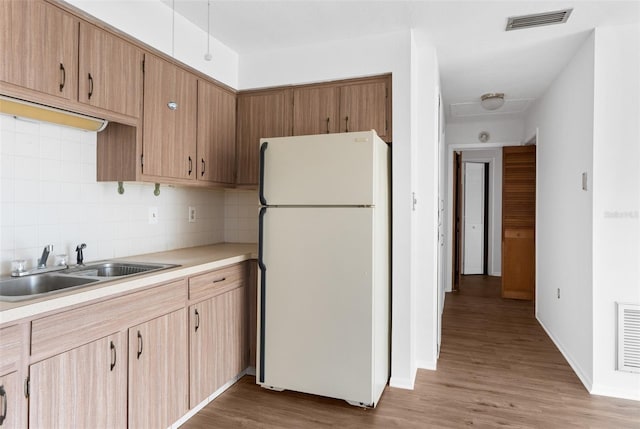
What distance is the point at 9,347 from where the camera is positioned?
136 cm

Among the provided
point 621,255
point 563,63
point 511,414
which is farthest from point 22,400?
point 563,63

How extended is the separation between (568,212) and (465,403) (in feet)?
5.98

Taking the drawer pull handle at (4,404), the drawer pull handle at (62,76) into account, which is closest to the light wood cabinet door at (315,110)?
the drawer pull handle at (62,76)

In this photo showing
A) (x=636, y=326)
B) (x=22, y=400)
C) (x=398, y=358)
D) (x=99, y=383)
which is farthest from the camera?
(x=398, y=358)

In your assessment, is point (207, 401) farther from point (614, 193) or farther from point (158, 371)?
point (614, 193)

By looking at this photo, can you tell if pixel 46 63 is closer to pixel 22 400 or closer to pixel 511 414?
pixel 22 400

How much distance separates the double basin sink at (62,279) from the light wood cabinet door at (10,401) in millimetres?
339

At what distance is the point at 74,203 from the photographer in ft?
7.38

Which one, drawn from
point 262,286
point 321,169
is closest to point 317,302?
point 262,286

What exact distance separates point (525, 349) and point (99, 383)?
337 cm

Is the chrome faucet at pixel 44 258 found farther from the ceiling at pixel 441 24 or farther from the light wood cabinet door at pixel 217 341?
the ceiling at pixel 441 24

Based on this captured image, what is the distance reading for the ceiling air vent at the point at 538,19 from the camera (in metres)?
2.54

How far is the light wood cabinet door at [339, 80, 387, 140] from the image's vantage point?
9.27 ft

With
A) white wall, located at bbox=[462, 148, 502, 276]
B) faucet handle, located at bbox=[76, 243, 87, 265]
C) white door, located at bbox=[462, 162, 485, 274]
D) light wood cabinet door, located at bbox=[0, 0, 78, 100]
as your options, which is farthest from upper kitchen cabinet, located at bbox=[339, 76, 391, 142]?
white door, located at bbox=[462, 162, 485, 274]
